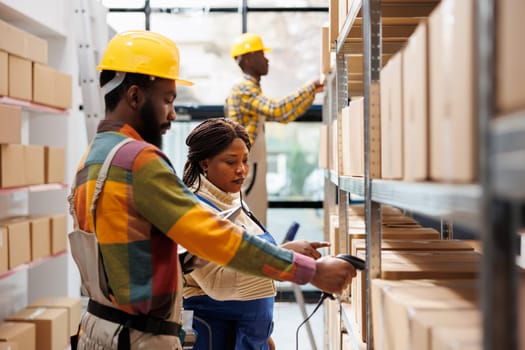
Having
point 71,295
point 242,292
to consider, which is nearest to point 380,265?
point 242,292

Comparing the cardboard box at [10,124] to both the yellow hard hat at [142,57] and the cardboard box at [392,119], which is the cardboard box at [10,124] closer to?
the yellow hard hat at [142,57]

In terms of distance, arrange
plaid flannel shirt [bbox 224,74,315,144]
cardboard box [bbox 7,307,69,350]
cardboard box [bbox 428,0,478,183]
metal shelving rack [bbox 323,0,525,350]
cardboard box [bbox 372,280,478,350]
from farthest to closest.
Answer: plaid flannel shirt [bbox 224,74,315,144] < cardboard box [bbox 7,307,69,350] < cardboard box [bbox 372,280,478,350] < cardboard box [bbox 428,0,478,183] < metal shelving rack [bbox 323,0,525,350]

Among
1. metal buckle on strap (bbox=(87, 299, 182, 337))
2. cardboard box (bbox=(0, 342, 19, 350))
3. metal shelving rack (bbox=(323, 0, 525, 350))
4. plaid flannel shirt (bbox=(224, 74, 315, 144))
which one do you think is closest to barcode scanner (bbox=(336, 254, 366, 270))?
metal buckle on strap (bbox=(87, 299, 182, 337))

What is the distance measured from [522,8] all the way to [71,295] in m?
5.40

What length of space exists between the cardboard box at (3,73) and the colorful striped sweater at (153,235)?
2427 mm

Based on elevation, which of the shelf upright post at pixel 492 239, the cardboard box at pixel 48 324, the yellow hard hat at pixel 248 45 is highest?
the yellow hard hat at pixel 248 45

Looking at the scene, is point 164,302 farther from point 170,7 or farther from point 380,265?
point 170,7

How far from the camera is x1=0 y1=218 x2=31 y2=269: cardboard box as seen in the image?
3992 mm

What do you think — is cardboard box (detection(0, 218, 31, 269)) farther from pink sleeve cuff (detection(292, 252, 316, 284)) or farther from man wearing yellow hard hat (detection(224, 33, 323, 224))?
pink sleeve cuff (detection(292, 252, 316, 284))

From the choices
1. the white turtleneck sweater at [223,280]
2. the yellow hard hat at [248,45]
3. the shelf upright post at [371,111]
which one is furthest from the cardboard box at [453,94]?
the yellow hard hat at [248,45]

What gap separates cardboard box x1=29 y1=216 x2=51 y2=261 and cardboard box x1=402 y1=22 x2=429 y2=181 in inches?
141

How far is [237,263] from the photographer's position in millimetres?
1705

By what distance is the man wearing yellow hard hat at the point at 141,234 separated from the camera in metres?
1.70

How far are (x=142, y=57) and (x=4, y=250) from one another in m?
2.45
